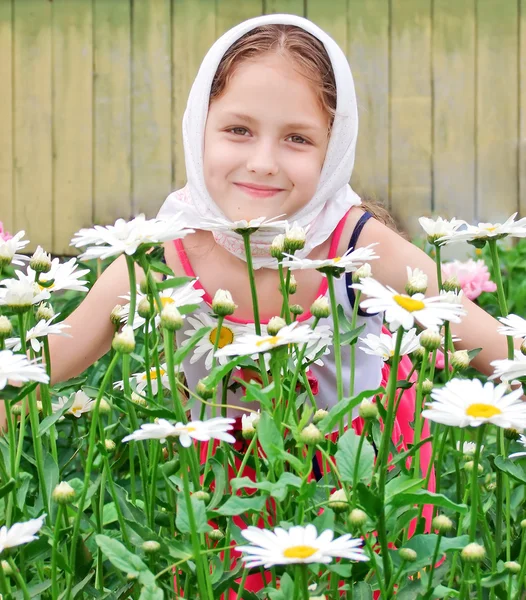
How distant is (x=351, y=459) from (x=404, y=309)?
0.10 metres

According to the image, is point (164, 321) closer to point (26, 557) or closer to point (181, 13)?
point (26, 557)

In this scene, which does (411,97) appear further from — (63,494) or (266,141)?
(63,494)

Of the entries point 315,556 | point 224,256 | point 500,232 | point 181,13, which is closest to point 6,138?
point 181,13

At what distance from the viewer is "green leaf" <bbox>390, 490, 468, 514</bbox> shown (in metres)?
0.63

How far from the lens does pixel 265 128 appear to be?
1247mm

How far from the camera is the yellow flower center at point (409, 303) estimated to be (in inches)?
25.3

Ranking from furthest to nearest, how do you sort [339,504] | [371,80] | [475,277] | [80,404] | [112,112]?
[112,112] < [371,80] < [475,277] < [80,404] < [339,504]

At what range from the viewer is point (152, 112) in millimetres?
3758

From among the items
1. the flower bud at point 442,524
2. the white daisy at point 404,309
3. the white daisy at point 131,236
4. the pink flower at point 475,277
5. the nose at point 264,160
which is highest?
the nose at point 264,160

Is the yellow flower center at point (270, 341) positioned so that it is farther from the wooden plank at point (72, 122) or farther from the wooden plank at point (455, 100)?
the wooden plank at point (72, 122)

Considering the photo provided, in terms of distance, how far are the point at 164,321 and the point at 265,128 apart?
618 mm

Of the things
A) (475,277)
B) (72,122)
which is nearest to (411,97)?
(72,122)

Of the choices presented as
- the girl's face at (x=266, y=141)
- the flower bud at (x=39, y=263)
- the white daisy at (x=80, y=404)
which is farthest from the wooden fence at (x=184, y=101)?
the flower bud at (x=39, y=263)

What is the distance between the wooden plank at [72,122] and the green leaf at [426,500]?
3252 mm
